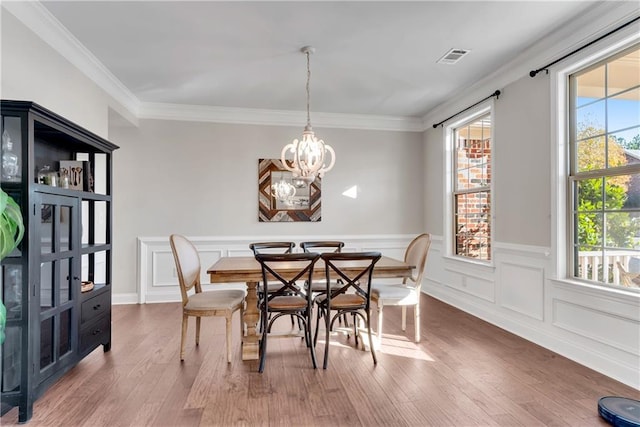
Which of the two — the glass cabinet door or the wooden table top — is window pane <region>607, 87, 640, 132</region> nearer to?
the wooden table top

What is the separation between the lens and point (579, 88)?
2.92 metres

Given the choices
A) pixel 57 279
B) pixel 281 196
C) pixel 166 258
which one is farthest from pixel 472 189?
pixel 57 279

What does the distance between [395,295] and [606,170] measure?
6.34 feet

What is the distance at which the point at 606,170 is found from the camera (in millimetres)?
2672

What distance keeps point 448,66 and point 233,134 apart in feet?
9.65

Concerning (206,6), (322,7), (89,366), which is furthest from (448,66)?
(89,366)

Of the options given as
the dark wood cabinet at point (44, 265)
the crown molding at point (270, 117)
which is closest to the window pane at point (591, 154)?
the crown molding at point (270, 117)

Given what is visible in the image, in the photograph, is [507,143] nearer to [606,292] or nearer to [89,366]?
[606,292]

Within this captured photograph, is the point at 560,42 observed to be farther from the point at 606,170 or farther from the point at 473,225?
the point at 473,225

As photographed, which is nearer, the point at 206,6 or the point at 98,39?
the point at 206,6

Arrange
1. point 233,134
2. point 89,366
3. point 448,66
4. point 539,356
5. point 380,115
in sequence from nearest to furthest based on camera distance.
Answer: point 89,366 < point 539,356 < point 448,66 < point 233,134 < point 380,115

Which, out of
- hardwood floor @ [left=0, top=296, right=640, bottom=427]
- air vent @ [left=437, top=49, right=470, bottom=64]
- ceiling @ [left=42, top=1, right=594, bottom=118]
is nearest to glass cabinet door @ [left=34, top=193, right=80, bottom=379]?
hardwood floor @ [left=0, top=296, right=640, bottom=427]

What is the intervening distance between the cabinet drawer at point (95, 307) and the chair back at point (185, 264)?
659 mm

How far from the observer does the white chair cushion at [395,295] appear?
3.14 meters
